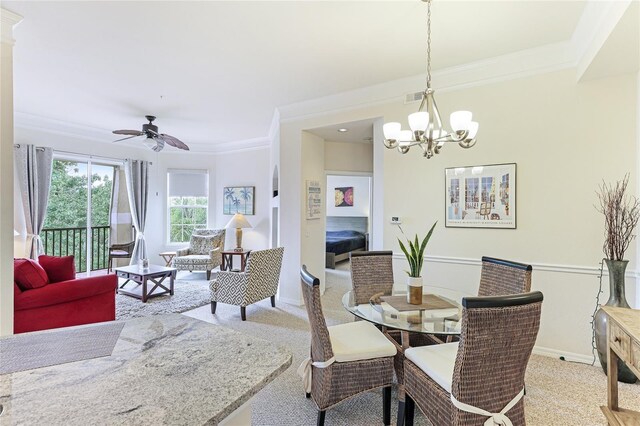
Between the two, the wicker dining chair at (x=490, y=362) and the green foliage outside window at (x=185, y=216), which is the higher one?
the green foliage outside window at (x=185, y=216)

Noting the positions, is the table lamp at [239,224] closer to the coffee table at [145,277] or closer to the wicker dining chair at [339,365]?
the coffee table at [145,277]

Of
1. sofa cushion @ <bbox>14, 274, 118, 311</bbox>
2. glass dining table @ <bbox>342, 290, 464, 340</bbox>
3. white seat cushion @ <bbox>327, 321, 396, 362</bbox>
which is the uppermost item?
glass dining table @ <bbox>342, 290, 464, 340</bbox>

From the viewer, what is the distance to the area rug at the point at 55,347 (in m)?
0.99

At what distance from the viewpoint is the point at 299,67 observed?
3.28 metres

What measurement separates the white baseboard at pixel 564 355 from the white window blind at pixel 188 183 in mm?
6681

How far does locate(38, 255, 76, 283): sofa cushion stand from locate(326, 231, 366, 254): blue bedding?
187 inches

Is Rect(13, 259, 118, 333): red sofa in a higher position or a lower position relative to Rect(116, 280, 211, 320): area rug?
higher

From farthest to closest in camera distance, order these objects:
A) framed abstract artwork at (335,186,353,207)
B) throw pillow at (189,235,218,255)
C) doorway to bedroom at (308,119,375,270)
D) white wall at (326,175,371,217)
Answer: framed abstract artwork at (335,186,353,207), white wall at (326,175,371,217), throw pillow at (189,235,218,255), doorway to bedroom at (308,119,375,270)

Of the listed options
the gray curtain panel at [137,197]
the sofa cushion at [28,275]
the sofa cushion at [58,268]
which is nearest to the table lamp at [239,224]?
the gray curtain panel at [137,197]

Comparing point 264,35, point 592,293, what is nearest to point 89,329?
point 264,35

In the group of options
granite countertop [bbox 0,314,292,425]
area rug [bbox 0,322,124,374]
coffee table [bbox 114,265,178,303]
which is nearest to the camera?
granite countertop [bbox 0,314,292,425]

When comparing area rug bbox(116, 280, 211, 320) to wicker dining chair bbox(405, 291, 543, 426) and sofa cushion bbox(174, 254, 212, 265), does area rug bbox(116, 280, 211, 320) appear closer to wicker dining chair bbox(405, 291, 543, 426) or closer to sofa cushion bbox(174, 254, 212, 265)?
sofa cushion bbox(174, 254, 212, 265)

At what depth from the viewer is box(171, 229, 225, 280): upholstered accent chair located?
5977mm

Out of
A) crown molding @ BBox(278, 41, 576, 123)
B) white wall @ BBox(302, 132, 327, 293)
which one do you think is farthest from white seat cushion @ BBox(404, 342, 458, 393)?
white wall @ BBox(302, 132, 327, 293)
